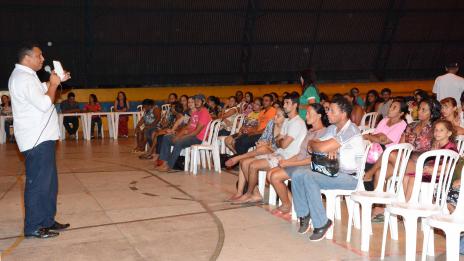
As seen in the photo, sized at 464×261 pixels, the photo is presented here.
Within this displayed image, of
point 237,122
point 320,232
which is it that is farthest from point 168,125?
point 320,232

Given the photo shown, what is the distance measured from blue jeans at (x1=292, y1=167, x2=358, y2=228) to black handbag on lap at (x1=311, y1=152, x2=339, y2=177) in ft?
0.14

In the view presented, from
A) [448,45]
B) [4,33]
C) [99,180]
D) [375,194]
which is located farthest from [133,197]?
[448,45]

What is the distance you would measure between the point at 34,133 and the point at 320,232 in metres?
2.69

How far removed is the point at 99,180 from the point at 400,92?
11.7 m

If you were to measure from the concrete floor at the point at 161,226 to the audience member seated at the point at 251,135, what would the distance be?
59cm

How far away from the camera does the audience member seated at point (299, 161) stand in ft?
19.4

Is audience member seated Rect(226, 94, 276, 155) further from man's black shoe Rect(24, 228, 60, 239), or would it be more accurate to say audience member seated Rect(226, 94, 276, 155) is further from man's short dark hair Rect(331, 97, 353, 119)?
man's black shoe Rect(24, 228, 60, 239)

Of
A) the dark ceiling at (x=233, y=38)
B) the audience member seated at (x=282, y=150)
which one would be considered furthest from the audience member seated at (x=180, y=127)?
the dark ceiling at (x=233, y=38)

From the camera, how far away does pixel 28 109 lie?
5.33 meters

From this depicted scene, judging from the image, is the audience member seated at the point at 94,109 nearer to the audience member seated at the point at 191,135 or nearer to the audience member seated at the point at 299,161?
the audience member seated at the point at 191,135

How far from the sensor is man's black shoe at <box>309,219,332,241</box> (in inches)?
204

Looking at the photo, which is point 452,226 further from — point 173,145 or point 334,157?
point 173,145

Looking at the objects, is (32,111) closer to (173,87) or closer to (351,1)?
(173,87)

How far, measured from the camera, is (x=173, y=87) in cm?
1597
